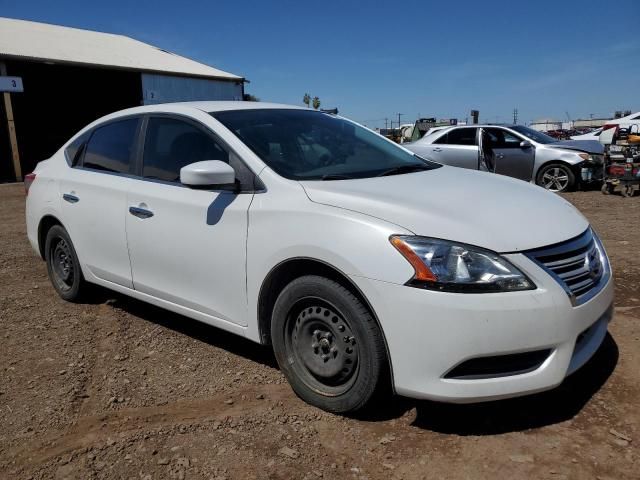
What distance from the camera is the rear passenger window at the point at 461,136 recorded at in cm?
1164

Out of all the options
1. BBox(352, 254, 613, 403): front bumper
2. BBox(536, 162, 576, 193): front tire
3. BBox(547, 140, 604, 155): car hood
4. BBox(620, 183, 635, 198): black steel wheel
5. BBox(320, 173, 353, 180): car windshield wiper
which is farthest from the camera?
BBox(547, 140, 604, 155): car hood

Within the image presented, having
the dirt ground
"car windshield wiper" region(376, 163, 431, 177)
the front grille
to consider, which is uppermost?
"car windshield wiper" region(376, 163, 431, 177)

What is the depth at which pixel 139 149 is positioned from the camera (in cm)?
388

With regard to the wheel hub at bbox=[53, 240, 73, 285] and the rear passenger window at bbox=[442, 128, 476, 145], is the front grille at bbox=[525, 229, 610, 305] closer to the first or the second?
the wheel hub at bbox=[53, 240, 73, 285]

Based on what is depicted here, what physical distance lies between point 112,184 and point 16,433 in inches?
70.5

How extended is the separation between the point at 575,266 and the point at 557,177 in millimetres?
9587

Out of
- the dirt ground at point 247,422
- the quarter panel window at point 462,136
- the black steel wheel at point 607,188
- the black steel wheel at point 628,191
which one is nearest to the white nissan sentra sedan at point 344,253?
the dirt ground at point 247,422

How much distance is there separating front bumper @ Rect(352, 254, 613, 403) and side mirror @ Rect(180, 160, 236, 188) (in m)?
0.97

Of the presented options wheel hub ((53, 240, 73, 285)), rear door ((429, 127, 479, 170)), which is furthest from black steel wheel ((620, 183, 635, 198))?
wheel hub ((53, 240, 73, 285))

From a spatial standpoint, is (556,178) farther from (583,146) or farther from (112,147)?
(112,147)

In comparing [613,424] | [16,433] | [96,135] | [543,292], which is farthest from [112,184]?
[613,424]

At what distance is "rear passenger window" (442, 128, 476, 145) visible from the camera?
11.6 m

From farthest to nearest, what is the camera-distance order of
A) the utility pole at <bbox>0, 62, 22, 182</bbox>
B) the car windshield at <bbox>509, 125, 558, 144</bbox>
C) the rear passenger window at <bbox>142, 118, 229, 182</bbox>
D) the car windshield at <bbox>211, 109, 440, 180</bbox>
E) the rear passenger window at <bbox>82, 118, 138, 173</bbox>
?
the utility pole at <bbox>0, 62, 22, 182</bbox> → the car windshield at <bbox>509, 125, 558, 144</bbox> → the rear passenger window at <bbox>82, 118, 138, 173</bbox> → the rear passenger window at <bbox>142, 118, 229, 182</bbox> → the car windshield at <bbox>211, 109, 440, 180</bbox>

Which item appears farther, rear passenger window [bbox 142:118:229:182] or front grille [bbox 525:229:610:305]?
rear passenger window [bbox 142:118:229:182]
